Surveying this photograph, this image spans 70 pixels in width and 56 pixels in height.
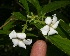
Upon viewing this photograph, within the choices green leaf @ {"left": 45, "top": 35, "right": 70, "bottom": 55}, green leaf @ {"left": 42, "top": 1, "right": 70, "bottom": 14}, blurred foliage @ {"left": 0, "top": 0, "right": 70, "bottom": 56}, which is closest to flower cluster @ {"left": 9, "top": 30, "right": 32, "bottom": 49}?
blurred foliage @ {"left": 0, "top": 0, "right": 70, "bottom": 56}

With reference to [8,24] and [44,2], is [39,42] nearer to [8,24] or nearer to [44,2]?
[8,24]

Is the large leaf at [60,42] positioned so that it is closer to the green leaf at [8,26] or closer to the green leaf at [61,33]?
the green leaf at [61,33]

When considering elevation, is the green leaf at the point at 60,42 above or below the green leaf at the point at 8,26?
below

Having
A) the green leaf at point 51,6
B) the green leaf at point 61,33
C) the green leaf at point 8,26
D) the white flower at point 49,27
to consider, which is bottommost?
the green leaf at point 61,33

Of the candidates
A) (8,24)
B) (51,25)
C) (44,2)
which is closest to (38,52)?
(51,25)

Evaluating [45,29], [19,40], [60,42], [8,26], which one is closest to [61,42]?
[60,42]

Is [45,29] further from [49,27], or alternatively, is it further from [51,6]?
[51,6]

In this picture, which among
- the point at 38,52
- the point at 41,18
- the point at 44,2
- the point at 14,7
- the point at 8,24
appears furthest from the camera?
the point at 14,7

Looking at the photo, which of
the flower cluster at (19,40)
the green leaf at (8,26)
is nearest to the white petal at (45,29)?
the flower cluster at (19,40)
